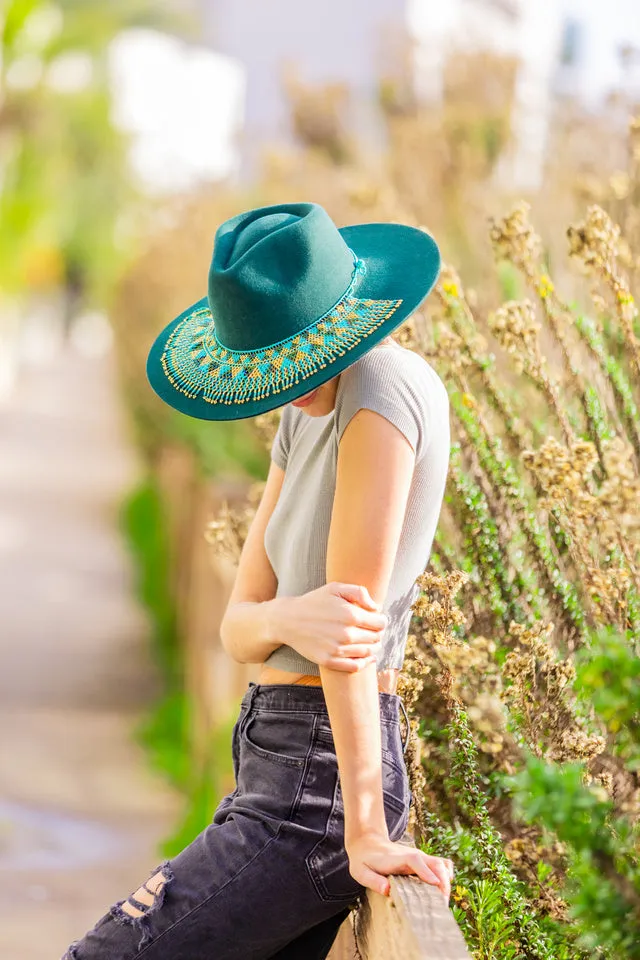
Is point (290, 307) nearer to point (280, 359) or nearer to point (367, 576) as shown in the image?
point (280, 359)

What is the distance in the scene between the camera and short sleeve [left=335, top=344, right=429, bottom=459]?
1.65 m

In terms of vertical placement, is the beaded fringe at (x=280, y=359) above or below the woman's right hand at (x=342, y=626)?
above

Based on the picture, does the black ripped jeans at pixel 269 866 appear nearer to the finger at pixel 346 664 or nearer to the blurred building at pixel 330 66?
the finger at pixel 346 664

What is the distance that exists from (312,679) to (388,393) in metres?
0.46

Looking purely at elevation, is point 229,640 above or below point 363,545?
below

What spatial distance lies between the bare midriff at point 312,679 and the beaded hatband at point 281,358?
0.43 m

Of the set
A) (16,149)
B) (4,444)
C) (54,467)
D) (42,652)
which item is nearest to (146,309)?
(42,652)

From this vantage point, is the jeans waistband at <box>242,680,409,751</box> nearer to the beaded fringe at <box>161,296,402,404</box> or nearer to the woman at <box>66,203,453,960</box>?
the woman at <box>66,203,453,960</box>

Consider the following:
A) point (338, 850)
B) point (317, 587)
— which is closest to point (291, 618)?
point (317, 587)

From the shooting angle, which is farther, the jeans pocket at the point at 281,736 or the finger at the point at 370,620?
the jeans pocket at the point at 281,736

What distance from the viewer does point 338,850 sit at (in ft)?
5.72

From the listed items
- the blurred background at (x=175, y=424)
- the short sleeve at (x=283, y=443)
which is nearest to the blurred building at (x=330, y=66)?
the blurred background at (x=175, y=424)

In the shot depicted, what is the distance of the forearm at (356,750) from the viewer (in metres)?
1.63

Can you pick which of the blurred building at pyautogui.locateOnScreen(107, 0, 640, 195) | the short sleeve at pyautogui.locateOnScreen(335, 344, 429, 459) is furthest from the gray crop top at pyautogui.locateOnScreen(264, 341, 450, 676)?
the blurred building at pyautogui.locateOnScreen(107, 0, 640, 195)
